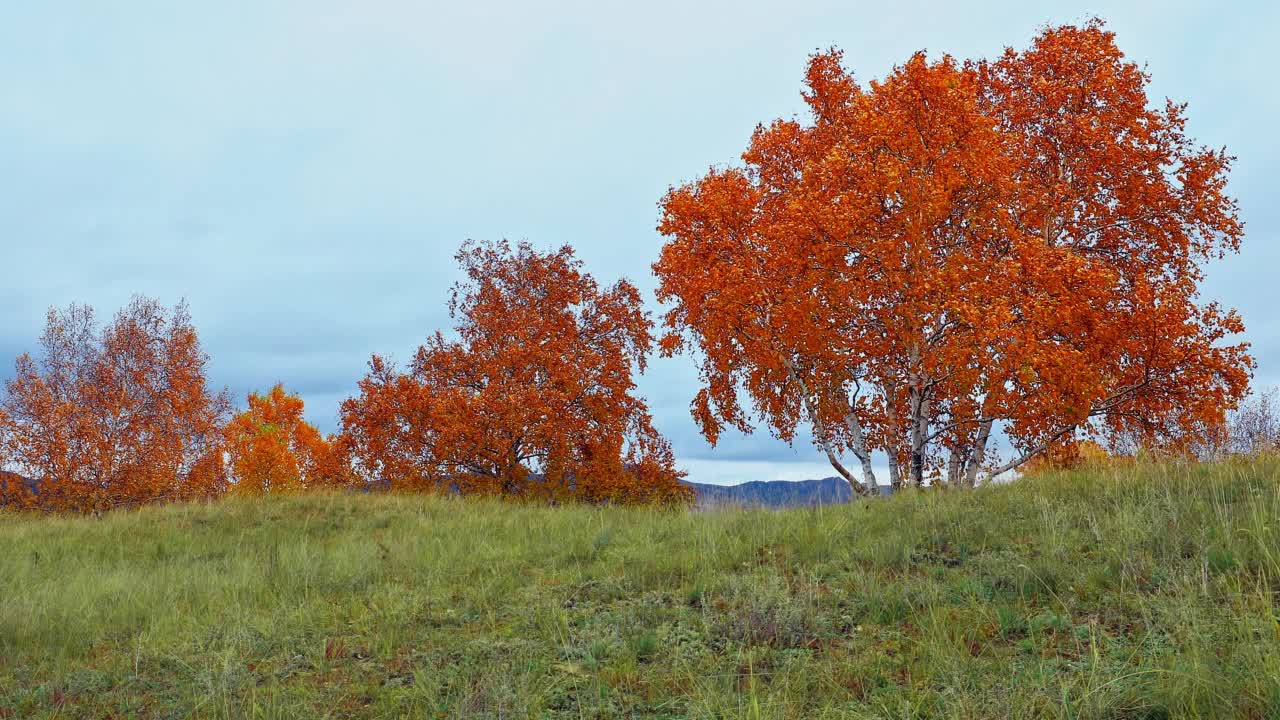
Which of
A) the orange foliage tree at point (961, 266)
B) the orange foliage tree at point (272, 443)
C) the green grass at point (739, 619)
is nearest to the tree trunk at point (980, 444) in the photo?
the orange foliage tree at point (961, 266)

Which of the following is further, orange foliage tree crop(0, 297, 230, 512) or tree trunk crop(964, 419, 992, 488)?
orange foliage tree crop(0, 297, 230, 512)

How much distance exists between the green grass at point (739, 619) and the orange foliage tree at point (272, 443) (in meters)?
22.4

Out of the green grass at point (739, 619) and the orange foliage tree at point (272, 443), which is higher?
the orange foliage tree at point (272, 443)

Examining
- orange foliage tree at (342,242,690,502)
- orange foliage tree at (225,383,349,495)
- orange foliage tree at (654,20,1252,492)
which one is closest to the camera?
orange foliage tree at (654,20,1252,492)

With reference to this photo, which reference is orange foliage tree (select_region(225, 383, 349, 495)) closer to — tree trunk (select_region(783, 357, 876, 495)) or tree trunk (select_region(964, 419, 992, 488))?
tree trunk (select_region(783, 357, 876, 495))

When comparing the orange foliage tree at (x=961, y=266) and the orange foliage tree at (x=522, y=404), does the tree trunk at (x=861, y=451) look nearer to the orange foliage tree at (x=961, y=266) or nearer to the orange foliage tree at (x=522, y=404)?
the orange foliage tree at (x=961, y=266)

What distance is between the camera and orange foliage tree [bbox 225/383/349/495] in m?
35.4

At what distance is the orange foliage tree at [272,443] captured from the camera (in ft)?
116

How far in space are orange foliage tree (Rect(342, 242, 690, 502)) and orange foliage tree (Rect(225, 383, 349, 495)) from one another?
9.68 metres

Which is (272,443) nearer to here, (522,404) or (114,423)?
(114,423)

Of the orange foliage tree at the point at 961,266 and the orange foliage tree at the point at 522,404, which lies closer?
the orange foliage tree at the point at 961,266

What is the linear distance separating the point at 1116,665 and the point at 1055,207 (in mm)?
15636

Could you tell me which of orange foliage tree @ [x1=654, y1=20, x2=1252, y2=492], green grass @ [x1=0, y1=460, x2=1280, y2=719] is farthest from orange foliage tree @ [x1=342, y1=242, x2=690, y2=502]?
green grass @ [x1=0, y1=460, x2=1280, y2=719]

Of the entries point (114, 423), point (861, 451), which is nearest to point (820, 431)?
point (861, 451)
